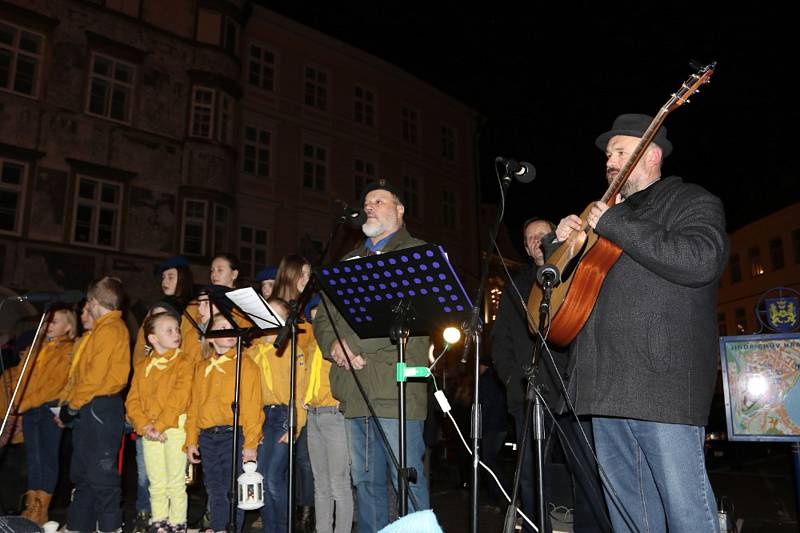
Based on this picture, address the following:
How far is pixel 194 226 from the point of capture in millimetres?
19703

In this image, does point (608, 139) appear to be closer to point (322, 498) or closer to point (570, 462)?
point (570, 462)

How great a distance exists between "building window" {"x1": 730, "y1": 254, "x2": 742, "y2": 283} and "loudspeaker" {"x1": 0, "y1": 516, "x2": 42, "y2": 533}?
140 feet

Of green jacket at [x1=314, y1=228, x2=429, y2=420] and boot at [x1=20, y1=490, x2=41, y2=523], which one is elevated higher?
green jacket at [x1=314, y1=228, x2=429, y2=420]

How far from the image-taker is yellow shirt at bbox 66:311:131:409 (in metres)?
5.75

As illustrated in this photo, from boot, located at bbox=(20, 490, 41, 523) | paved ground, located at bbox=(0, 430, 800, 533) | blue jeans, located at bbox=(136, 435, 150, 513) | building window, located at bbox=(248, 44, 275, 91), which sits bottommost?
paved ground, located at bbox=(0, 430, 800, 533)

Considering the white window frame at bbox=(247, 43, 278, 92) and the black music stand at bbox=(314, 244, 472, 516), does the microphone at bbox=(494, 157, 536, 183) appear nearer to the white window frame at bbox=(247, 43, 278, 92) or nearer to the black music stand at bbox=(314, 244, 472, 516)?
the black music stand at bbox=(314, 244, 472, 516)

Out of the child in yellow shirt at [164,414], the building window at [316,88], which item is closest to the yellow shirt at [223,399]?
the child in yellow shirt at [164,414]

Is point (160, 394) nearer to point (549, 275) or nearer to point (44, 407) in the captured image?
point (44, 407)

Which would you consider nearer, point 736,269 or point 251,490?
point 251,490

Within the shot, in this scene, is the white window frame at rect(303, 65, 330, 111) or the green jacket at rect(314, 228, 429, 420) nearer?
the green jacket at rect(314, 228, 429, 420)

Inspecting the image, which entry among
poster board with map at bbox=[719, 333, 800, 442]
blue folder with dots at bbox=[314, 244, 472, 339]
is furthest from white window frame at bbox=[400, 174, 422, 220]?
blue folder with dots at bbox=[314, 244, 472, 339]

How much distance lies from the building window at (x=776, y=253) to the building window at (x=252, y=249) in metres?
29.1

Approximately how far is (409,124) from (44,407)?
76.0 feet

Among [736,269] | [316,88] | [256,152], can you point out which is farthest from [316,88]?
[736,269]
